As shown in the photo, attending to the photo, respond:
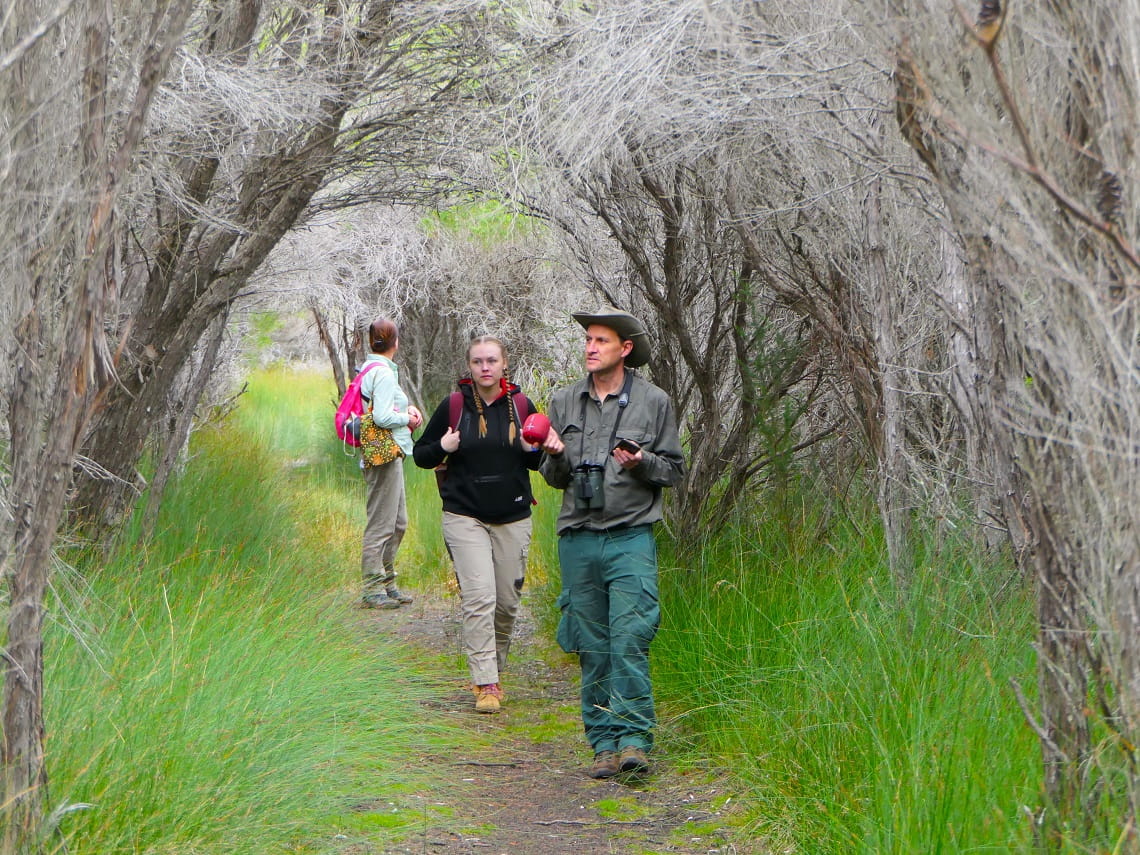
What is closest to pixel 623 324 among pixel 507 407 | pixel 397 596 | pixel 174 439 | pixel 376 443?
pixel 507 407

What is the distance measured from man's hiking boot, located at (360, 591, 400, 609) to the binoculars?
3999 mm

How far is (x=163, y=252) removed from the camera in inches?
279

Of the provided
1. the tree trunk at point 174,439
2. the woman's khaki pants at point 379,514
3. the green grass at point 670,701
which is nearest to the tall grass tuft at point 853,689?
the green grass at point 670,701

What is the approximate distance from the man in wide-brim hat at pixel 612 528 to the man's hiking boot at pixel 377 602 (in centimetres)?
372

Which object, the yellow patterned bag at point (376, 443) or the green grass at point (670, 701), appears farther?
the yellow patterned bag at point (376, 443)

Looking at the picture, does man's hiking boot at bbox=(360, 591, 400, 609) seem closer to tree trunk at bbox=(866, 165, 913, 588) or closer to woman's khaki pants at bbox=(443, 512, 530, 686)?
woman's khaki pants at bbox=(443, 512, 530, 686)

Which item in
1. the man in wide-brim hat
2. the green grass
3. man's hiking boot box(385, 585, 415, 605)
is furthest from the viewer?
man's hiking boot box(385, 585, 415, 605)

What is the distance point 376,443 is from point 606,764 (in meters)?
3.88

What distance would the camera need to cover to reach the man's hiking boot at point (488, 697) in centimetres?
652

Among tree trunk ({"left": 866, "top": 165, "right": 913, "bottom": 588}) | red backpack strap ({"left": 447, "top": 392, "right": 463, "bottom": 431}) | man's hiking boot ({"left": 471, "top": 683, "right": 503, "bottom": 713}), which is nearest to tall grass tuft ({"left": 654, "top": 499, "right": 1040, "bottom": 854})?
tree trunk ({"left": 866, "top": 165, "right": 913, "bottom": 588})

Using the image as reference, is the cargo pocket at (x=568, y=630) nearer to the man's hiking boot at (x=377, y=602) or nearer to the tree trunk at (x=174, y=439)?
the tree trunk at (x=174, y=439)

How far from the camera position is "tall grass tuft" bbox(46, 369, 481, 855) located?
12.5 ft

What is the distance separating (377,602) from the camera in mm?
9258

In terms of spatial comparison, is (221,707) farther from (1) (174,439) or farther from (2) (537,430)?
(1) (174,439)
